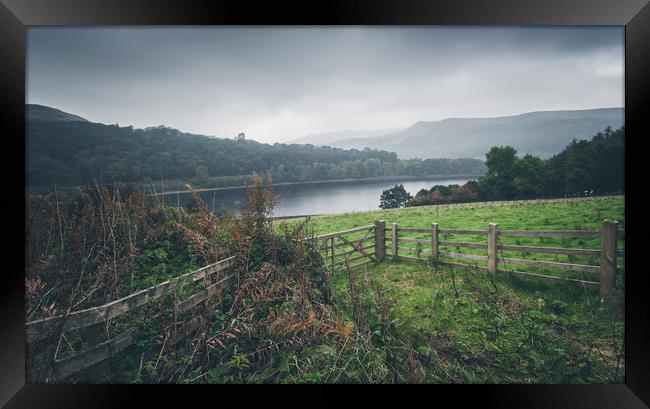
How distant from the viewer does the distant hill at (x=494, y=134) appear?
2195 millimetres

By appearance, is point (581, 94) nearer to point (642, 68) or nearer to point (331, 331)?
point (642, 68)

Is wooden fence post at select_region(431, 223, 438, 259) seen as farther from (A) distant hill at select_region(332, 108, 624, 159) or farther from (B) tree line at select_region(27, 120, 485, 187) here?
(A) distant hill at select_region(332, 108, 624, 159)

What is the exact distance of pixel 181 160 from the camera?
239 centimetres

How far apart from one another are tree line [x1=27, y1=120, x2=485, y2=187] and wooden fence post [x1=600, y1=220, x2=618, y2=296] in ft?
3.16

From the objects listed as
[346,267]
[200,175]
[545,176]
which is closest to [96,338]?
[200,175]

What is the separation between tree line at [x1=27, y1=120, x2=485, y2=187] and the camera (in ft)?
7.45

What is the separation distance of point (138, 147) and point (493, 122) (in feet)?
9.36

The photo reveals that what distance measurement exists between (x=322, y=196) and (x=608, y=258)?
220 cm

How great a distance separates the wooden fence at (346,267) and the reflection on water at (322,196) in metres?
0.21

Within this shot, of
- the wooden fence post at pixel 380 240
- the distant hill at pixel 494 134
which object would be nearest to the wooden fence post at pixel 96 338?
the wooden fence post at pixel 380 240

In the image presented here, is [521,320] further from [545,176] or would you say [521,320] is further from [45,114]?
[45,114]

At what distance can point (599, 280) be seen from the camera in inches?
85.8

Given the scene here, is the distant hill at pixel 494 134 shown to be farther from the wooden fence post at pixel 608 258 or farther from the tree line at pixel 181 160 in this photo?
the wooden fence post at pixel 608 258

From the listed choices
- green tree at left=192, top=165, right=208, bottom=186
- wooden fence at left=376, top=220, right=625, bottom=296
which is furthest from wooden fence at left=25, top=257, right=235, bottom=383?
wooden fence at left=376, top=220, right=625, bottom=296
